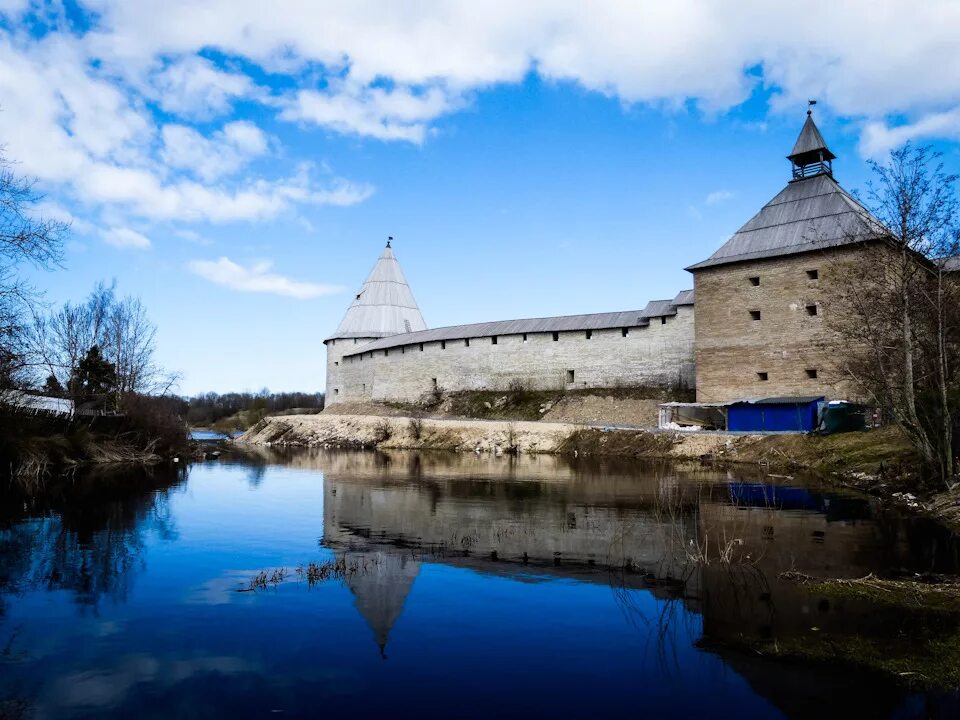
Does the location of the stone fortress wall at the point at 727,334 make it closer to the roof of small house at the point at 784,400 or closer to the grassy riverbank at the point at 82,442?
the roof of small house at the point at 784,400

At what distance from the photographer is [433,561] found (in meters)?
6.79

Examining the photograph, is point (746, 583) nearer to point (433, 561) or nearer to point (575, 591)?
point (575, 591)

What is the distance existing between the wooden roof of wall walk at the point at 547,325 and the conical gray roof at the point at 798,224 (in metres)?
3.76

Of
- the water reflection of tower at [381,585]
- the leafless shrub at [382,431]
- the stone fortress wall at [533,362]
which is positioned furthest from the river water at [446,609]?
the leafless shrub at [382,431]

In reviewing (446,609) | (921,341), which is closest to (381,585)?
(446,609)

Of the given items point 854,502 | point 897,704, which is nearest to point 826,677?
point 897,704

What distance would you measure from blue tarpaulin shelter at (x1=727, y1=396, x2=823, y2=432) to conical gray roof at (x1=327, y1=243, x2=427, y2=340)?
23845 millimetres

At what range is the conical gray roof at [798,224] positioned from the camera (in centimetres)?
2227

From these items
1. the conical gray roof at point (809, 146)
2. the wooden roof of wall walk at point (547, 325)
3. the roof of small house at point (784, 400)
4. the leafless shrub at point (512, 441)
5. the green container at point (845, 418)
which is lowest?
the leafless shrub at point (512, 441)

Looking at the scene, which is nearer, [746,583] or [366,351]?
[746,583]

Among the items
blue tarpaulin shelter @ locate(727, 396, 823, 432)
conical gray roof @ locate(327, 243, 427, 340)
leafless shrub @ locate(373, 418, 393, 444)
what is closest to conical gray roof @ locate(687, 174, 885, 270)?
blue tarpaulin shelter @ locate(727, 396, 823, 432)

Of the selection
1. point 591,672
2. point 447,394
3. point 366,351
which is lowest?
point 591,672

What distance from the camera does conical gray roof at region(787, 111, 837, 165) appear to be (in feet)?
83.6

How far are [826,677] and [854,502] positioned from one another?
7945mm
